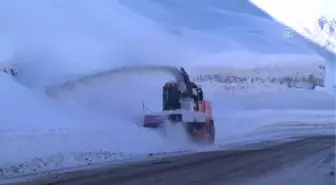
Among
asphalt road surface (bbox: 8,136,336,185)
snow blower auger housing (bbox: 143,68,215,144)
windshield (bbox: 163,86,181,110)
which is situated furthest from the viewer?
windshield (bbox: 163,86,181,110)

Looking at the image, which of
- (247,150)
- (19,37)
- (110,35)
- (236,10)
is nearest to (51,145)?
(247,150)

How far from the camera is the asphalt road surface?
12.1m

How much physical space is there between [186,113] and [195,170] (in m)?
7.50

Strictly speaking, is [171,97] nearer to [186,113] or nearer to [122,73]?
[186,113]

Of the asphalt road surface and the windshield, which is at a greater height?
the windshield

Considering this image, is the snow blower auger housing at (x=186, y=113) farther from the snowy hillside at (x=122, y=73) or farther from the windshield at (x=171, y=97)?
the snowy hillside at (x=122, y=73)

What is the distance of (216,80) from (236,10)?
18299mm

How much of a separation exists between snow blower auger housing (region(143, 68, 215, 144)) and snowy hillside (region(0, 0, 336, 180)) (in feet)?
1.47

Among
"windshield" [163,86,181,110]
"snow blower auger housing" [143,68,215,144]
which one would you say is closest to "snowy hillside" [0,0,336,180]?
"snow blower auger housing" [143,68,215,144]

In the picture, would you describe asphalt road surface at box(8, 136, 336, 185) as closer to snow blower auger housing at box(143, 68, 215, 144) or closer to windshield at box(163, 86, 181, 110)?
snow blower auger housing at box(143, 68, 215, 144)

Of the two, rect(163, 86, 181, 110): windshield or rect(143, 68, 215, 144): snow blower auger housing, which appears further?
rect(163, 86, 181, 110): windshield

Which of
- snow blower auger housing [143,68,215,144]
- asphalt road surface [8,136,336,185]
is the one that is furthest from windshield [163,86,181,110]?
asphalt road surface [8,136,336,185]

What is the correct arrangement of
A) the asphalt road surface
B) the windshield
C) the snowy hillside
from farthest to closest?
1. the windshield
2. the snowy hillside
3. the asphalt road surface

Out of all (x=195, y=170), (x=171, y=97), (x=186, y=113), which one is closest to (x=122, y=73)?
(x=171, y=97)
